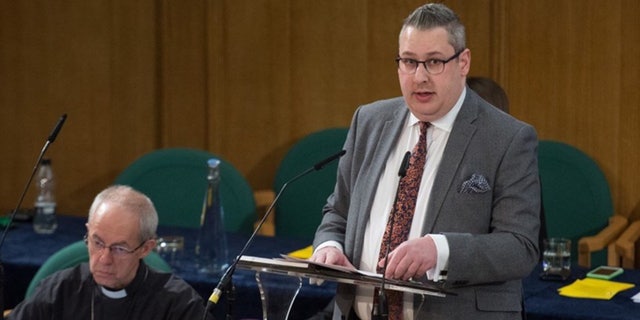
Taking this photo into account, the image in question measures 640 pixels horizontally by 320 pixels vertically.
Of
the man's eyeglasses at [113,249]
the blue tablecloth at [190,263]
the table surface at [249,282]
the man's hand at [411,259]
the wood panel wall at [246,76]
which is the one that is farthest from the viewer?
the wood panel wall at [246,76]

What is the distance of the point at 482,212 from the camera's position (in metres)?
3.09

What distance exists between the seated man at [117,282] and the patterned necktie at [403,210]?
824mm

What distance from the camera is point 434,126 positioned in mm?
3221

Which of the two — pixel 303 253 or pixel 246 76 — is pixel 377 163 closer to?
pixel 303 253

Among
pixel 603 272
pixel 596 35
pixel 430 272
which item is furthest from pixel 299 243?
pixel 430 272

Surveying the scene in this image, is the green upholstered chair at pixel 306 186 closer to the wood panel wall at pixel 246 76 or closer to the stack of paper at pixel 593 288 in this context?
the wood panel wall at pixel 246 76

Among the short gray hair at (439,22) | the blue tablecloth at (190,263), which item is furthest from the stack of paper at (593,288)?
the short gray hair at (439,22)

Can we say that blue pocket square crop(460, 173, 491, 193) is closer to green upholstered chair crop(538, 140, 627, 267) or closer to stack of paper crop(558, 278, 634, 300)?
stack of paper crop(558, 278, 634, 300)

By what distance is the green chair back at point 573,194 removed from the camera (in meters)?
5.41

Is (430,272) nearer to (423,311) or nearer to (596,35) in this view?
(423,311)

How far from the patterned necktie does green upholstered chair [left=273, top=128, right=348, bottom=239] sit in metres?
2.67

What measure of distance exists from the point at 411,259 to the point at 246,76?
363 centimetres

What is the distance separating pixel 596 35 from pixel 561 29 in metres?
0.17

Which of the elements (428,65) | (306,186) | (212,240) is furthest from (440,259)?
(306,186)
